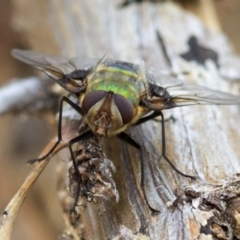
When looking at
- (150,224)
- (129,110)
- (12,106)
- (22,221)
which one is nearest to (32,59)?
(12,106)

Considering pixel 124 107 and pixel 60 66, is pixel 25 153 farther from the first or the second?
pixel 124 107

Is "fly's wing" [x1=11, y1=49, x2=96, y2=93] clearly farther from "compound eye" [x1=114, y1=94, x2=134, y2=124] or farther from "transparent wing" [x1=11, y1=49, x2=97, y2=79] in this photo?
"compound eye" [x1=114, y1=94, x2=134, y2=124]

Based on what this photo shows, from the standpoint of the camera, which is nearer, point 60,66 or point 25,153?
point 60,66

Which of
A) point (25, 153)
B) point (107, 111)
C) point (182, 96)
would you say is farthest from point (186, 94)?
point (25, 153)

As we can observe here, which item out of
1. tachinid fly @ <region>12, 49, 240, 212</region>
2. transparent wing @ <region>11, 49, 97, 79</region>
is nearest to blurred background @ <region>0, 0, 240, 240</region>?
transparent wing @ <region>11, 49, 97, 79</region>

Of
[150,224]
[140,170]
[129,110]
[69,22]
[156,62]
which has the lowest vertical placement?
[150,224]

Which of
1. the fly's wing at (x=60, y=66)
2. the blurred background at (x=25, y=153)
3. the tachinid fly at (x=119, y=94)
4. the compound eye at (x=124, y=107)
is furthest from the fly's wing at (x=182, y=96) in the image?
the blurred background at (x=25, y=153)

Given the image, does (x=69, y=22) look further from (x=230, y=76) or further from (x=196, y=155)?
(x=196, y=155)
